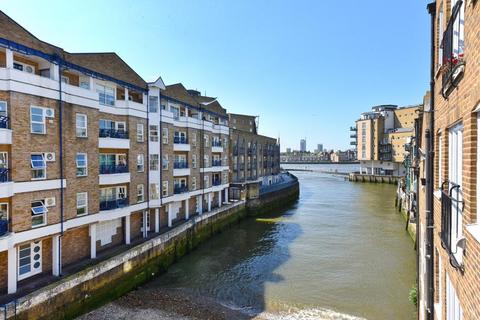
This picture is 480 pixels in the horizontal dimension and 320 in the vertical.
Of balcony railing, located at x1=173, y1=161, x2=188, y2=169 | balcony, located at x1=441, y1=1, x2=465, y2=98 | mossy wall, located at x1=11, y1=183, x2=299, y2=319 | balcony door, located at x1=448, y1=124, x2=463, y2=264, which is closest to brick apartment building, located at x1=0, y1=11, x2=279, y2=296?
balcony railing, located at x1=173, y1=161, x2=188, y2=169

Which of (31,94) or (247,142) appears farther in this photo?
(247,142)

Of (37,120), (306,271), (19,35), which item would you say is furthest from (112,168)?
(306,271)

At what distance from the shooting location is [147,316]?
45.8ft

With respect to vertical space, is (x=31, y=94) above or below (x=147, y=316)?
above

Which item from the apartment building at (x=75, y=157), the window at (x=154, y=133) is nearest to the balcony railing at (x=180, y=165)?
the apartment building at (x=75, y=157)

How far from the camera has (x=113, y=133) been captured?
60.6 feet

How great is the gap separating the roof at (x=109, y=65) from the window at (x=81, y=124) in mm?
2828

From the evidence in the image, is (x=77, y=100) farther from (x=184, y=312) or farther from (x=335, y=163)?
(x=335, y=163)

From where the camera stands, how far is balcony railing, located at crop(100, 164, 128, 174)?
703 inches

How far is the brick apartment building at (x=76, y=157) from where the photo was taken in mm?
12461

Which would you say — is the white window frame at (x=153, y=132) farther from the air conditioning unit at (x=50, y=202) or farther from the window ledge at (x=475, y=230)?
the window ledge at (x=475, y=230)

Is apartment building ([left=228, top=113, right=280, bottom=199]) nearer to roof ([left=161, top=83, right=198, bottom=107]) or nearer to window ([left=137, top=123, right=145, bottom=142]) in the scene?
roof ([left=161, top=83, right=198, bottom=107])

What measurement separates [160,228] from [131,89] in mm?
10357

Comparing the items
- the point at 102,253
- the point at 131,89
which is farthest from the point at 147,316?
the point at 131,89
